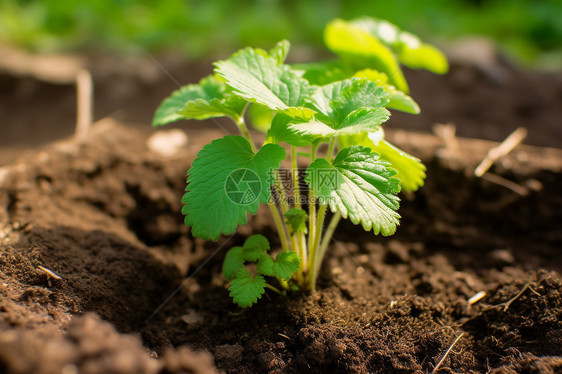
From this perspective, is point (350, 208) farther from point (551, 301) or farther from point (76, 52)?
point (76, 52)

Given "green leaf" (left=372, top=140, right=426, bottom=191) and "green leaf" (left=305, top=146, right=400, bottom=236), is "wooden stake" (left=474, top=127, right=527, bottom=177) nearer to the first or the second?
"green leaf" (left=372, top=140, right=426, bottom=191)

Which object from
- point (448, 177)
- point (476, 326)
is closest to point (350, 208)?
point (476, 326)

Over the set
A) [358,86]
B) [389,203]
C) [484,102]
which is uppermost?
[358,86]

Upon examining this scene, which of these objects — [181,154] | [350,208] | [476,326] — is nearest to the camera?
[350,208]

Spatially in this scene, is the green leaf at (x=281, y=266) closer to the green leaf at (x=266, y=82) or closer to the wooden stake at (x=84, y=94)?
the green leaf at (x=266, y=82)

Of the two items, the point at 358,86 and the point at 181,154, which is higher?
the point at 358,86

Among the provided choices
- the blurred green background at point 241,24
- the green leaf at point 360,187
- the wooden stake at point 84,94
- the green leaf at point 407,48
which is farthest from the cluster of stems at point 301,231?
the blurred green background at point 241,24

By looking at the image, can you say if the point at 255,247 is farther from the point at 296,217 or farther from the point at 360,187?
the point at 360,187
